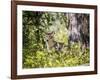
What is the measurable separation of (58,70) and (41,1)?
677 millimetres

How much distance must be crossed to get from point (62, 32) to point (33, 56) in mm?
367

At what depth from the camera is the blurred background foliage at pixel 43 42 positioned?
2018 mm

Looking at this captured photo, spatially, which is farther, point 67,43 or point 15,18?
point 67,43

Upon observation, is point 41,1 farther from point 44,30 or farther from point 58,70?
point 58,70

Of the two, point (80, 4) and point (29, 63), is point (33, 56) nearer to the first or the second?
point (29, 63)

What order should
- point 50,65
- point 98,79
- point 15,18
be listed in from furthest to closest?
point 98,79, point 50,65, point 15,18

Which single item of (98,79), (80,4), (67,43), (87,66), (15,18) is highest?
(80,4)

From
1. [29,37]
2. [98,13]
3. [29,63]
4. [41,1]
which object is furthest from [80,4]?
[29,63]

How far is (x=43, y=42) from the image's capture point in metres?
2.06

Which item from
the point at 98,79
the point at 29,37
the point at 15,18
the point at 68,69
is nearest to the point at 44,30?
the point at 29,37

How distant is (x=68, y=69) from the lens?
2141mm

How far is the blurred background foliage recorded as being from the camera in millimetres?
2018

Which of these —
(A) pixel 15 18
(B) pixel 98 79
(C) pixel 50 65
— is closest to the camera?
(A) pixel 15 18

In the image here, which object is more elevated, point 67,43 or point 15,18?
point 15,18
